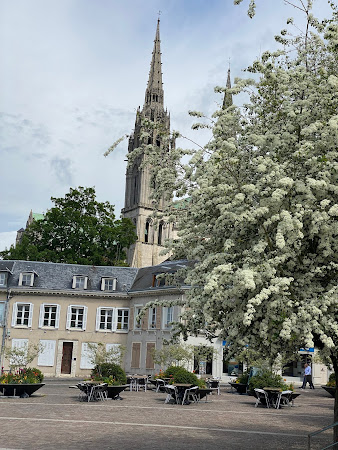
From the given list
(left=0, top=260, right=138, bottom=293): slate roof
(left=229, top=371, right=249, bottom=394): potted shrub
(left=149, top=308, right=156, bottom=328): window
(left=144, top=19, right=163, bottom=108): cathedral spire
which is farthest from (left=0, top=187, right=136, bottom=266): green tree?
(left=144, top=19, right=163, bottom=108): cathedral spire

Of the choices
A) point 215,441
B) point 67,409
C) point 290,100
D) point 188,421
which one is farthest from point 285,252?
point 67,409

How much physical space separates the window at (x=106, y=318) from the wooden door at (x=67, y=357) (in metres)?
3.06

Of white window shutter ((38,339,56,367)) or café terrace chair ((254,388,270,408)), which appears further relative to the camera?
white window shutter ((38,339,56,367))

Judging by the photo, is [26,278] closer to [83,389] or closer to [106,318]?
[106,318]

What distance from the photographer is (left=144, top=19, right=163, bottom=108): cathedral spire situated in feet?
352

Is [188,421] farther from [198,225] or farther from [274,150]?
[274,150]

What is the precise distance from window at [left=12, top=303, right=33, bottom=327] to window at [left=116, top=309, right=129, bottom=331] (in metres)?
7.59

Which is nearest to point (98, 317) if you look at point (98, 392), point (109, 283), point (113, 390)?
point (109, 283)

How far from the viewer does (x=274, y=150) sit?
35.7ft

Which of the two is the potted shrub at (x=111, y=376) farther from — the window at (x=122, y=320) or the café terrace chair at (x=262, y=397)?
the window at (x=122, y=320)

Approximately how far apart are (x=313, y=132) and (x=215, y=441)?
879 centimetres

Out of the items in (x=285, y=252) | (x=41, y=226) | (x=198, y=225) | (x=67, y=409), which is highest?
(x=41, y=226)

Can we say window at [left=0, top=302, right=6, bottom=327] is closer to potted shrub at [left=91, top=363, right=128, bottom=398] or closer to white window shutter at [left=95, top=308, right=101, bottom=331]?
white window shutter at [left=95, top=308, right=101, bottom=331]

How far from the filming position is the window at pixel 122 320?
162 ft
